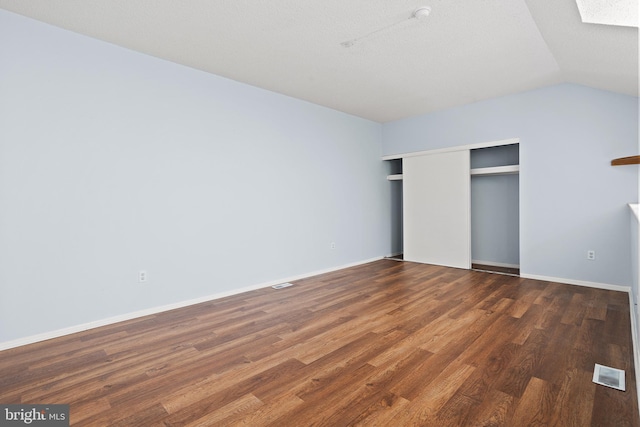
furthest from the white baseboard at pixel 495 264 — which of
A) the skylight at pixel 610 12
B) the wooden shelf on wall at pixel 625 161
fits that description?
the skylight at pixel 610 12

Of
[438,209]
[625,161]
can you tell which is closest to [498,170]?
[438,209]

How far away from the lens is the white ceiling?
247 cm

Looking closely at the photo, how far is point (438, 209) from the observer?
18.0ft

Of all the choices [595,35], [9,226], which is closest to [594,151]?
[595,35]

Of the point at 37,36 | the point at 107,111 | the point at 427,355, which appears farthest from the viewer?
the point at 107,111

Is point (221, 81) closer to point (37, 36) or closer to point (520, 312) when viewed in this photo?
point (37, 36)

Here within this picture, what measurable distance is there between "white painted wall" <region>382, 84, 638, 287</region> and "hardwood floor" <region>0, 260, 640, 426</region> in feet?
2.40

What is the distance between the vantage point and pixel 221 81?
385 centimetres

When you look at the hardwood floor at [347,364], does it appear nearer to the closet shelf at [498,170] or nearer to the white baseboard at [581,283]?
the white baseboard at [581,283]

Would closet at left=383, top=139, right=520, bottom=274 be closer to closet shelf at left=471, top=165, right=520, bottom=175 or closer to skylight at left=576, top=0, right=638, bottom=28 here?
closet shelf at left=471, top=165, right=520, bottom=175

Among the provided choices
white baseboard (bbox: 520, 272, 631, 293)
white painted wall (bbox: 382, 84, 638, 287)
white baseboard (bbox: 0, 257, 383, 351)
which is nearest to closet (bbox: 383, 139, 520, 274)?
white painted wall (bbox: 382, 84, 638, 287)

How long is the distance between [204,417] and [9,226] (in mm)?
2317

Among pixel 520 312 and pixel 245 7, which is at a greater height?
pixel 245 7

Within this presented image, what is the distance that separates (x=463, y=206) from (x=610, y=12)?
3.22 meters
